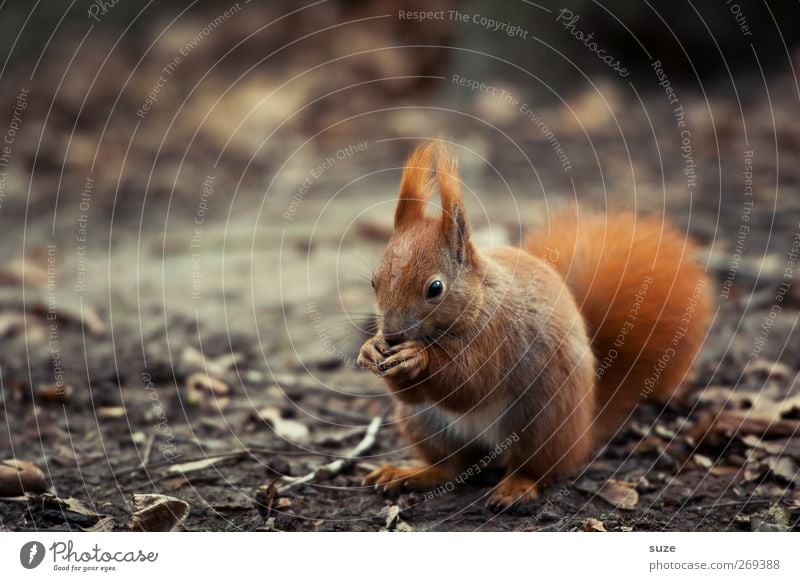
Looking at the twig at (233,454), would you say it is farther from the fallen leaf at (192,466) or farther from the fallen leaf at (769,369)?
the fallen leaf at (769,369)

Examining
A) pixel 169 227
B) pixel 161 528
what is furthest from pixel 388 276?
pixel 169 227

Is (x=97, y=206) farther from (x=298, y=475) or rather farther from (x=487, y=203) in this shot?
(x=298, y=475)

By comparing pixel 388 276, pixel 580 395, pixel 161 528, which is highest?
pixel 388 276

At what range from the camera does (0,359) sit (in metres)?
2.83

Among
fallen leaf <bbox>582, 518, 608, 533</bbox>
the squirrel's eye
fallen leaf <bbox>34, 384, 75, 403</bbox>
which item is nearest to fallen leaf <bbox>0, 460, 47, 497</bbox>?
fallen leaf <bbox>34, 384, 75, 403</bbox>

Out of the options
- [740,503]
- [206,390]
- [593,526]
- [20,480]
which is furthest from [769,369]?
[20,480]

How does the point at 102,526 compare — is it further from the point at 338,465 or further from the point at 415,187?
the point at 415,187

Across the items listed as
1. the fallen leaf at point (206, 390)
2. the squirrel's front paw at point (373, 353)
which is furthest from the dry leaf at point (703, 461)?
the fallen leaf at point (206, 390)

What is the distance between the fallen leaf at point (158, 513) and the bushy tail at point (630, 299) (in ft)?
3.24

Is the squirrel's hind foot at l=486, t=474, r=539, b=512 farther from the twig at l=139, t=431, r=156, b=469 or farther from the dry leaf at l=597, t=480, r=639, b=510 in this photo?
the twig at l=139, t=431, r=156, b=469

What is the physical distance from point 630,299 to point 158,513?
1.20 m

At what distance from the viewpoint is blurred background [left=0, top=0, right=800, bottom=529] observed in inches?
100

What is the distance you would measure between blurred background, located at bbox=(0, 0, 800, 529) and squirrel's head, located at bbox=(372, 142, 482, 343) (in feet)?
1.35

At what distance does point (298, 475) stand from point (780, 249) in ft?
6.52
